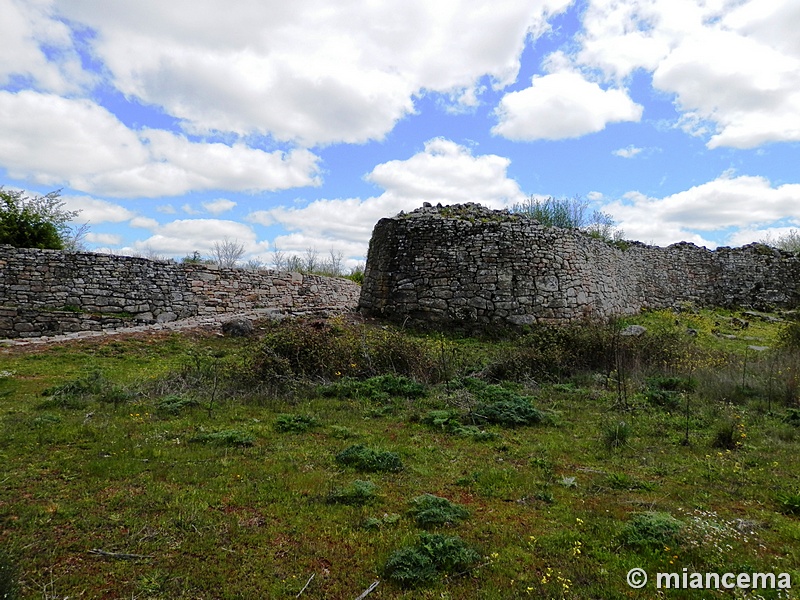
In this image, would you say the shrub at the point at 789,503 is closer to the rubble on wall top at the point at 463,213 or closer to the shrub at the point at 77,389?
the shrub at the point at 77,389

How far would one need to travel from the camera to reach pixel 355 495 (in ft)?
14.8

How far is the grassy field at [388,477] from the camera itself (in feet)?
11.1

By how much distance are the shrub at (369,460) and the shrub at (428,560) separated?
155 cm

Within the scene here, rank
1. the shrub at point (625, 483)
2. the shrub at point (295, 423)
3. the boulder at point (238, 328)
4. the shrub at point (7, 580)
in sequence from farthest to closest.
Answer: the boulder at point (238, 328) → the shrub at point (295, 423) → the shrub at point (625, 483) → the shrub at point (7, 580)

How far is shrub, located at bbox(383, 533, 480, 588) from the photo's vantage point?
3.31 m

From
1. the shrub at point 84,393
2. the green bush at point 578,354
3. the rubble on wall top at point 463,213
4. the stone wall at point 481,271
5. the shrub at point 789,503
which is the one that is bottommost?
the shrub at point 84,393

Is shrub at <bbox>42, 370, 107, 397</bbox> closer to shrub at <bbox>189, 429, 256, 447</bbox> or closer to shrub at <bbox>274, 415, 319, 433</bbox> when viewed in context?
shrub at <bbox>189, 429, 256, 447</bbox>

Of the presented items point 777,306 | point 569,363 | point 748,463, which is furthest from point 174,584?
point 777,306

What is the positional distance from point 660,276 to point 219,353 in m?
18.1

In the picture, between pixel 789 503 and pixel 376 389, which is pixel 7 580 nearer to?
pixel 789 503

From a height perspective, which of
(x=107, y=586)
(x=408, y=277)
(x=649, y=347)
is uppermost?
(x=408, y=277)

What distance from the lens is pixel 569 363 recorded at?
10.6 m

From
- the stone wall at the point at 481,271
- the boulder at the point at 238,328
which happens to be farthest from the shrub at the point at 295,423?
the stone wall at the point at 481,271

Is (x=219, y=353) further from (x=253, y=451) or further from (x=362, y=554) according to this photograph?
(x=362, y=554)
